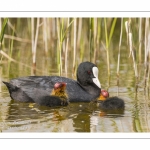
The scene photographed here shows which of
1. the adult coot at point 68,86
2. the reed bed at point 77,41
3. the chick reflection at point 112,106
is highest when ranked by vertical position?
the reed bed at point 77,41

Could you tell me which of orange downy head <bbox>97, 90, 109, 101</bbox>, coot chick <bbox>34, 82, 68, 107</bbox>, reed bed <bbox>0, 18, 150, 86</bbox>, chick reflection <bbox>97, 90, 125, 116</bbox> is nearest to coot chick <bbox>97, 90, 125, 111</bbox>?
chick reflection <bbox>97, 90, 125, 116</bbox>

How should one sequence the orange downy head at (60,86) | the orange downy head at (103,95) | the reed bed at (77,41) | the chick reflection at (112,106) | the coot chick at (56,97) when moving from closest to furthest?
the chick reflection at (112,106) < the coot chick at (56,97) < the orange downy head at (60,86) < the orange downy head at (103,95) < the reed bed at (77,41)

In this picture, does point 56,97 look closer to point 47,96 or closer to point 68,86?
point 47,96

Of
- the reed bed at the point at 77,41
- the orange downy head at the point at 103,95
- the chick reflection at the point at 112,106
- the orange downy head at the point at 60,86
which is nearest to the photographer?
the chick reflection at the point at 112,106

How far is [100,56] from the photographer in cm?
1391

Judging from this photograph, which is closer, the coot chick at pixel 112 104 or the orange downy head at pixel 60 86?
the coot chick at pixel 112 104

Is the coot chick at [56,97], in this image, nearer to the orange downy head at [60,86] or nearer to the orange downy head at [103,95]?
the orange downy head at [60,86]

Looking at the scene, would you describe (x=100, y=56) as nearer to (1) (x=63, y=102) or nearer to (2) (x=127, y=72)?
(2) (x=127, y=72)

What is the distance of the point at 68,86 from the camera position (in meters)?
9.09

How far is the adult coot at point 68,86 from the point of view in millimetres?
8945

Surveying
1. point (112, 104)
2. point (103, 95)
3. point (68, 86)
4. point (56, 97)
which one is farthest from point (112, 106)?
point (68, 86)

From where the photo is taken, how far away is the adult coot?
352 inches

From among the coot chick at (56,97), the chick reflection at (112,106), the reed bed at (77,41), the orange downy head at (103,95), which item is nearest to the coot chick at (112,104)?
the chick reflection at (112,106)

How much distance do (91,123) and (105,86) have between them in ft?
9.30
